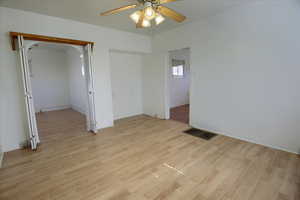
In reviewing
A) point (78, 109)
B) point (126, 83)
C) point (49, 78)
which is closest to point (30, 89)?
point (126, 83)

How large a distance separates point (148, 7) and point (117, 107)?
3.51 meters

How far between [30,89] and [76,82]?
315 cm

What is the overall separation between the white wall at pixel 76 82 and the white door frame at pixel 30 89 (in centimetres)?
186

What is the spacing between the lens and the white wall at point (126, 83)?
469cm

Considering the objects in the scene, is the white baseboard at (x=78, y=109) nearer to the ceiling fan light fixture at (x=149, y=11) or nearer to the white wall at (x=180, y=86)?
the white wall at (x=180, y=86)

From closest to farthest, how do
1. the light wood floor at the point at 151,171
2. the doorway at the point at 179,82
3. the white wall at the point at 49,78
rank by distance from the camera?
the light wood floor at the point at 151,171 → the white wall at the point at 49,78 → the doorway at the point at 179,82

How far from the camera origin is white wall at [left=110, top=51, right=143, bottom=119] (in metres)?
4.69

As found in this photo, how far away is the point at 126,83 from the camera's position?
16.3ft

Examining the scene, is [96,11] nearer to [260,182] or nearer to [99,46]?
Result: [99,46]

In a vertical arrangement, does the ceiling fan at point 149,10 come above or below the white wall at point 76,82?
above

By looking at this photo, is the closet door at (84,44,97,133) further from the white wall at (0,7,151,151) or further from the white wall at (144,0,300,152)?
the white wall at (144,0,300,152)

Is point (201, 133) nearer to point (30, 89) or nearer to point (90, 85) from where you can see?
point (90, 85)

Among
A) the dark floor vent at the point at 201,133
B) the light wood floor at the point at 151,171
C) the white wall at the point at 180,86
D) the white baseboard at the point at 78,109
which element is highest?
the white wall at the point at 180,86

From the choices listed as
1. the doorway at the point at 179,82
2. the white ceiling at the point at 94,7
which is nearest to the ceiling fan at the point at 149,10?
the white ceiling at the point at 94,7
